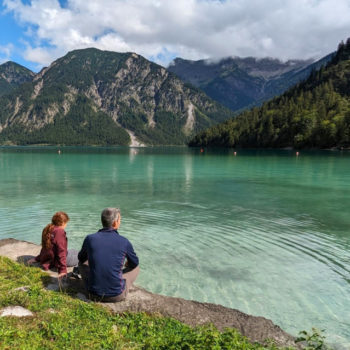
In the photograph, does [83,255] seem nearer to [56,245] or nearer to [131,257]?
[131,257]

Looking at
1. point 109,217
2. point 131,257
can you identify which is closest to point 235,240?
point 131,257

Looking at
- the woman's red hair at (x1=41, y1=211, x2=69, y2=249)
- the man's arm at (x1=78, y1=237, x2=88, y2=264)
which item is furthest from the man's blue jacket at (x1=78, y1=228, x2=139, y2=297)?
the woman's red hair at (x1=41, y1=211, x2=69, y2=249)

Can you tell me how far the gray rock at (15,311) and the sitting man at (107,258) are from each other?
5.56 feet

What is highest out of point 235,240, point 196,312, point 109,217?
point 109,217

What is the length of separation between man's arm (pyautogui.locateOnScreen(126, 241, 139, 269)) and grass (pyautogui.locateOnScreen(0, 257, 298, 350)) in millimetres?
1391

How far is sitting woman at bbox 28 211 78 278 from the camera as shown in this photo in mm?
10055

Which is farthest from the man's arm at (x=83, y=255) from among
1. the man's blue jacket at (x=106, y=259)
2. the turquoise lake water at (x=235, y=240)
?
the turquoise lake water at (x=235, y=240)

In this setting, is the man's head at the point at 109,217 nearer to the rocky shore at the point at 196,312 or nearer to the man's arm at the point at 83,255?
the man's arm at the point at 83,255

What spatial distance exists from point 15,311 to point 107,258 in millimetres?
2299

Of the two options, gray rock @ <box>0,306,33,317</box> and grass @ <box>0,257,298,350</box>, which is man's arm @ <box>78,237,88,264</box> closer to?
grass @ <box>0,257,298,350</box>

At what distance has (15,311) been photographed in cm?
685

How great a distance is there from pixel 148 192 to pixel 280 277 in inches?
930

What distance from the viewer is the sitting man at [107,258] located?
7742 mm

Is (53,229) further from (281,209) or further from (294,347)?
(281,209)
